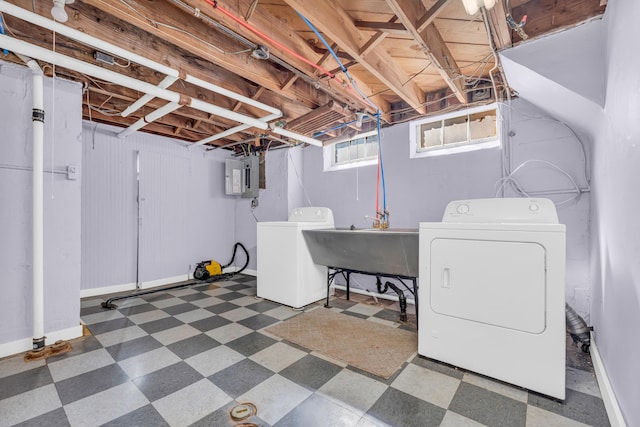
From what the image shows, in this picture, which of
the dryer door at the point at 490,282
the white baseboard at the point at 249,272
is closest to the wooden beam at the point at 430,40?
the dryer door at the point at 490,282

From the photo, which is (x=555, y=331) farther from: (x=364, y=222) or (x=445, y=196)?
(x=364, y=222)

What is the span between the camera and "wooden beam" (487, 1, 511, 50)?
1.62 m

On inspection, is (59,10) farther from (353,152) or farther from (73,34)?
(353,152)

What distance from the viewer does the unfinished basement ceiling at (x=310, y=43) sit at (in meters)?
1.70

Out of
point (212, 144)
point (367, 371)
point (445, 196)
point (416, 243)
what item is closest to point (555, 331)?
point (416, 243)

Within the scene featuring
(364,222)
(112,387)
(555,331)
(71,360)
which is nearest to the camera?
(555,331)

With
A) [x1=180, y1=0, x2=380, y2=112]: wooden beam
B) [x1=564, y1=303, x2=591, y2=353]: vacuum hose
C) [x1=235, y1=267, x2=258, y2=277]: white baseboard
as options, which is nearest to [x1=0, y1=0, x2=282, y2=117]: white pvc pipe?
[x1=180, y1=0, x2=380, y2=112]: wooden beam

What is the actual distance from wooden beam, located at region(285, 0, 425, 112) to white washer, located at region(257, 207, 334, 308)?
1.73m

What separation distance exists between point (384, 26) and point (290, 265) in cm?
244

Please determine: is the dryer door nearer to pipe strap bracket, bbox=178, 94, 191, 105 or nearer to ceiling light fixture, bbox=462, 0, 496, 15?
ceiling light fixture, bbox=462, 0, 496, 15

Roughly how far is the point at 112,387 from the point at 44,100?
235cm

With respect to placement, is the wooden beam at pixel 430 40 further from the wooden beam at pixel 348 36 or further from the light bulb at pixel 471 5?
the wooden beam at pixel 348 36

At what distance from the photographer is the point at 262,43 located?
197 cm

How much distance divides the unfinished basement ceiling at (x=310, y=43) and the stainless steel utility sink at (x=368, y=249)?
141cm
